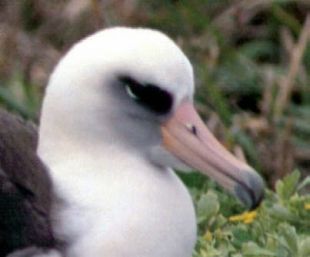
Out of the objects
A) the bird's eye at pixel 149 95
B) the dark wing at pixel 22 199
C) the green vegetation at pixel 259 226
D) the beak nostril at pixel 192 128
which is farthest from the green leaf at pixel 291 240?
the dark wing at pixel 22 199

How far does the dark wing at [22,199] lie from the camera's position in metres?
4.64

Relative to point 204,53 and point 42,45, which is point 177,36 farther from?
point 42,45

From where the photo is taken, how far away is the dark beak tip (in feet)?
15.6

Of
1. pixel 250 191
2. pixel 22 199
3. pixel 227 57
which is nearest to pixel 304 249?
pixel 250 191

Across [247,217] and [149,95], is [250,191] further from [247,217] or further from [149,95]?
[247,217]

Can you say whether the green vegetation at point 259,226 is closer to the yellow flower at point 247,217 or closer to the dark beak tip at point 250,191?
the yellow flower at point 247,217

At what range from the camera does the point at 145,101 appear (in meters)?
4.84

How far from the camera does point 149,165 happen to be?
491cm

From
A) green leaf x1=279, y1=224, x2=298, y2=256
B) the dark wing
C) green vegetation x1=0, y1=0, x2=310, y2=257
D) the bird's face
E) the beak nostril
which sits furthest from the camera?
green vegetation x1=0, y1=0, x2=310, y2=257

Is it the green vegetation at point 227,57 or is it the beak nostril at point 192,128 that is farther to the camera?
the green vegetation at point 227,57

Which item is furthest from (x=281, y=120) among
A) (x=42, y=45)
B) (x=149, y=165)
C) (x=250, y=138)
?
(x=149, y=165)

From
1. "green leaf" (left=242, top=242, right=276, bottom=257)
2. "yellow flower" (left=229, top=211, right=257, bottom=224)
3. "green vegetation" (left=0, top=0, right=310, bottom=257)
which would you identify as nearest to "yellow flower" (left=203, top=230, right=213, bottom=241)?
"yellow flower" (left=229, top=211, right=257, bottom=224)

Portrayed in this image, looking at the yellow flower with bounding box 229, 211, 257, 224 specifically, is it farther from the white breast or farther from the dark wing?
the dark wing

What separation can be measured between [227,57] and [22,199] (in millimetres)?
3473
